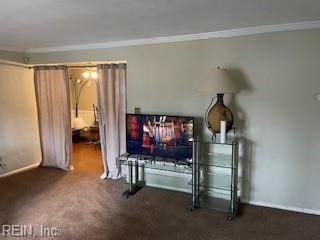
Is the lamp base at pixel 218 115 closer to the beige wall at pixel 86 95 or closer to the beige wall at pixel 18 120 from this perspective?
the beige wall at pixel 18 120

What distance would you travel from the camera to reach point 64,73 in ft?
15.0

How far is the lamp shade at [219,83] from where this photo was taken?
9.95 feet

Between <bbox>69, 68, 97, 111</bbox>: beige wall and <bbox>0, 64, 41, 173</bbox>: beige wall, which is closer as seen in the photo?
<bbox>0, 64, 41, 173</bbox>: beige wall

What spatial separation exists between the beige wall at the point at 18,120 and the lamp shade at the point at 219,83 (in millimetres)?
3292

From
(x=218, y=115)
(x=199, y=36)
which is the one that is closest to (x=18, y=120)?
(x=199, y=36)

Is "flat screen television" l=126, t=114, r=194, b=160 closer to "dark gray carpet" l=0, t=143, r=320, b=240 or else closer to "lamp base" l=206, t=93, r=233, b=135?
"lamp base" l=206, t=93, r=233, b=135

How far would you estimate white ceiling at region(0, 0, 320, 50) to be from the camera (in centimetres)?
226

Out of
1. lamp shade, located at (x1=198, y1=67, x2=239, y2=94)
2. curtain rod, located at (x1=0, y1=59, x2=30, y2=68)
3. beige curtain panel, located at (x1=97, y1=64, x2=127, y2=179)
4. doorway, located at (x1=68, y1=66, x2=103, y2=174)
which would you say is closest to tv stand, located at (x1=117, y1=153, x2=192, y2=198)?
beige curtain panel, located at (x1=97, y1=64, x2=127, y2=179)

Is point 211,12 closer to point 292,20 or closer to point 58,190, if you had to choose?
point 292,20

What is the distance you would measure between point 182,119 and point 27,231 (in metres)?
2.13

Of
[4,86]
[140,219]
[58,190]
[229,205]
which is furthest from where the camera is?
[4,86]

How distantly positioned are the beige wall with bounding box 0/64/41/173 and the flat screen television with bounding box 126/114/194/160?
218cm

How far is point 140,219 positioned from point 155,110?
4.99 ft

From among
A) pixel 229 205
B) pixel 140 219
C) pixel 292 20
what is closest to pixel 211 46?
pixel 292 20
